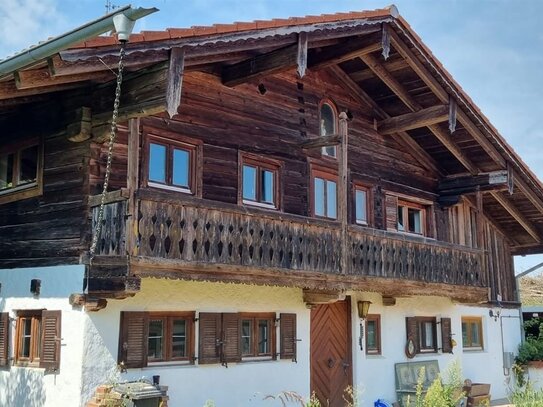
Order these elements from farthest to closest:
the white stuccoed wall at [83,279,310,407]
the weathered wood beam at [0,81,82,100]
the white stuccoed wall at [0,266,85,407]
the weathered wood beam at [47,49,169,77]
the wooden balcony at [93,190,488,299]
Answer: the white stuccoed wall at [83,279,310,407]
the white stuccoed wall at [0,266,85,407]
the wooden balcony at [93,190,488,299]
the weathered wood beam at [0,81,82,100]
the weathered wood beam at [47,49,169,77]

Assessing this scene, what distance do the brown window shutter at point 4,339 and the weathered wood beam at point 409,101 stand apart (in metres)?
8.14

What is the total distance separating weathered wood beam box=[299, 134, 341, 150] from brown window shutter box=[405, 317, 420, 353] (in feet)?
15.9

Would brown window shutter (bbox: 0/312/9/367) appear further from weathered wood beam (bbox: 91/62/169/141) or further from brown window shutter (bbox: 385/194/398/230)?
brown window shutter (bbox: 385/194/398/230)

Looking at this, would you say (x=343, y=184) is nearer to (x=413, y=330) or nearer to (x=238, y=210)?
(x=238, y=210)

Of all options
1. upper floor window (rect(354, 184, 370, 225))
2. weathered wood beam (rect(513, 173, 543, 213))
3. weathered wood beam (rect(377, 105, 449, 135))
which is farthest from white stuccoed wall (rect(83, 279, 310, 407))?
weathered wood beam (rect(513, 173, 543, 213))

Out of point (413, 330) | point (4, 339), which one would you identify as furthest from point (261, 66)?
point (413, 330)

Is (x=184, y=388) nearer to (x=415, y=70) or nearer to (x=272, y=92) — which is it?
(x=272, y=92)

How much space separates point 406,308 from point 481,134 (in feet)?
13.8

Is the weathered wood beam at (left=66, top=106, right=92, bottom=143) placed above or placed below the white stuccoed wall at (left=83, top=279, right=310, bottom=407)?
above

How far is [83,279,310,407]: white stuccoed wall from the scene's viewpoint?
31.6 feet

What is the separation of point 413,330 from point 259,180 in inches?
215

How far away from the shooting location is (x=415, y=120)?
14.6 meters

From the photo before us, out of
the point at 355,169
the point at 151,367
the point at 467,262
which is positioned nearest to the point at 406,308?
the point at 467,262

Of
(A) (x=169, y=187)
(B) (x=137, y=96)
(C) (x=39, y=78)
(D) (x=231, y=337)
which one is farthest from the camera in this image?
(D) (x=231, y=337)
